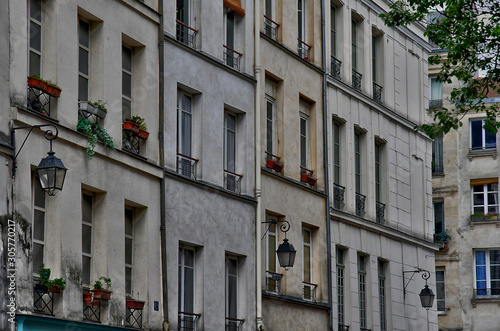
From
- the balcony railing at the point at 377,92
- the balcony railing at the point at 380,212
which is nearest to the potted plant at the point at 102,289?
the balcony railing at the point at 380,212

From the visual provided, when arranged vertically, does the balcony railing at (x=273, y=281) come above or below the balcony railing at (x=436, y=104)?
below

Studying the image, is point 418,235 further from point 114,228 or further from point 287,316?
point 114,228

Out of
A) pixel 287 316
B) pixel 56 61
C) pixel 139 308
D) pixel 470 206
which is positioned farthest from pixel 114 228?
pixel 470 206

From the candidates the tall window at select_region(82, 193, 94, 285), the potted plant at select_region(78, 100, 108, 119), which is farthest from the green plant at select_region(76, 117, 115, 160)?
the tall window at select_region(82, 193, 94, 285)

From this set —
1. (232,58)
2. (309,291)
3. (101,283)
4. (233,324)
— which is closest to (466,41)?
(232,58)

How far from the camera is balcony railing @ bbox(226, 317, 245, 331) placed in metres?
24.2

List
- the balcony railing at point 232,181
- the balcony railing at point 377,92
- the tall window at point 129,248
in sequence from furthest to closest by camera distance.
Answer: the balcony railing at point 377,92 → the balcony railing at point 232,181 → the tall window at point 129,248

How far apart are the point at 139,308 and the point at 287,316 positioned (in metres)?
6.49

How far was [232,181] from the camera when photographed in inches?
984

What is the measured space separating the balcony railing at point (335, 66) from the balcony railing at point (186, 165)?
7885 mm

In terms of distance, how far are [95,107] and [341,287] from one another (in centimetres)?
1174

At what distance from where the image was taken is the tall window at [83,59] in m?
20.0

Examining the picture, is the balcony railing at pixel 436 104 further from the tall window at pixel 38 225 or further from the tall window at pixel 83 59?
the tall window at pixel 38 225

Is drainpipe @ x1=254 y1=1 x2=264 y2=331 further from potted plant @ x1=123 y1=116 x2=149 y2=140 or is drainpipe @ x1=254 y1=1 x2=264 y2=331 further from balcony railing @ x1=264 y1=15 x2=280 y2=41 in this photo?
potted plant @ x1=123 y1=116 x2=149 y2=140
